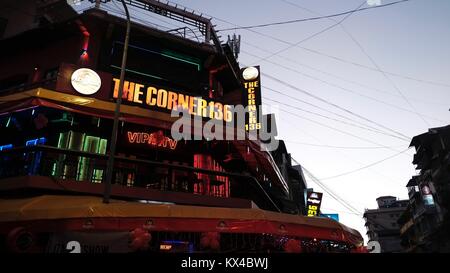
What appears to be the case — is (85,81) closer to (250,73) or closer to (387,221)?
(250,73)

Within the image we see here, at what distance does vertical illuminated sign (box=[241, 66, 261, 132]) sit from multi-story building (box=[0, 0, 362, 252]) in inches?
8.2

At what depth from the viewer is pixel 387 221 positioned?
89.8m

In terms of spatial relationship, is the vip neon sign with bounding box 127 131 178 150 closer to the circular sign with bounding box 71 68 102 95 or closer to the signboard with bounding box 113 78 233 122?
the signboard with bounding box 113 78 233 122

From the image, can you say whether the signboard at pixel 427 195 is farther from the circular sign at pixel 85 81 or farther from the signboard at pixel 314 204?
the circular sign at pixel 85 81

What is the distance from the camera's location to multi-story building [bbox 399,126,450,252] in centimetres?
4028

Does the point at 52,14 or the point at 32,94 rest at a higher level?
the point at 52,14

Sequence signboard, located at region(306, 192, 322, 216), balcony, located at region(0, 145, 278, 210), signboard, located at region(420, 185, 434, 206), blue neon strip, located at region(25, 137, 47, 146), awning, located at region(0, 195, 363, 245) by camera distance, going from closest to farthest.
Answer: awning, located at region(0, 195, 363, 245) → balcony, located at region(0, 145, 278, 210) → blue neon strip, located at region(25, 137, 47, 146) → signboard, located at region(306, 192, 322, 216) → signboard, located at region(420, 185, 434, 206)

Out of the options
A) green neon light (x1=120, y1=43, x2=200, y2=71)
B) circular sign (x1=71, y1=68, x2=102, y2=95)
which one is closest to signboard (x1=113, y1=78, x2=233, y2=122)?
circular sign (x1=71, y1=68, x2=102, y2=95)

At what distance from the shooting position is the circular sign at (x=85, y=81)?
44.1ft

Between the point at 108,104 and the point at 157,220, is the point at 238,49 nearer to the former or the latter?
the point at 108,104

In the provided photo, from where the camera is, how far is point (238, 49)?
23062mm
